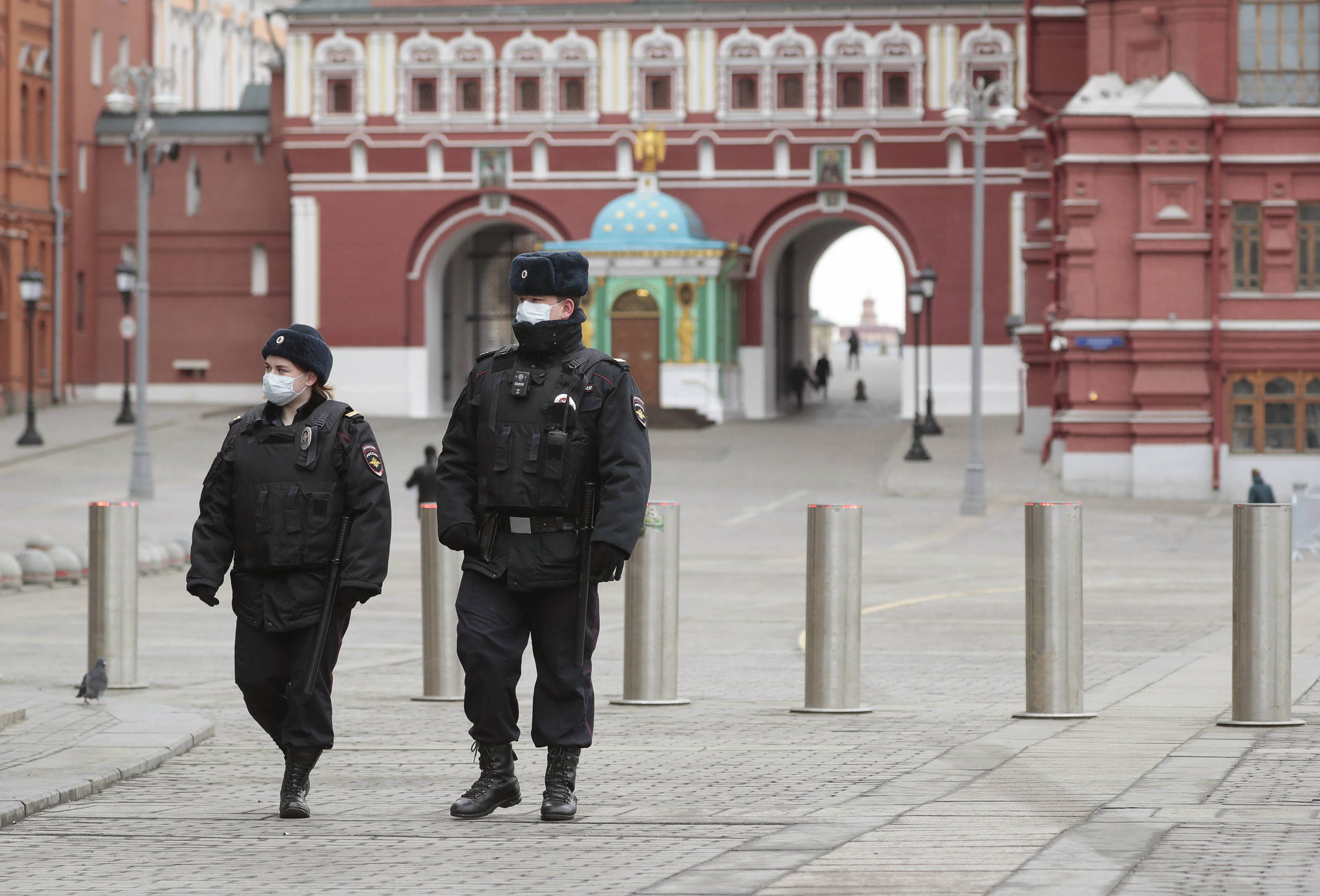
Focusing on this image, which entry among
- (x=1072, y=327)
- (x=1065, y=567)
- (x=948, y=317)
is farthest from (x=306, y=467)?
(x=948, y=317)

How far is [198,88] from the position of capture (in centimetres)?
7506

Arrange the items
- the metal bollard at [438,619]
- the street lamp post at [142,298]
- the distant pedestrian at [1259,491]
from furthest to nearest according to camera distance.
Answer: the street lamp post at [142,298], the distant pedestrian at [1259,491], the metal bollard at [438,619]

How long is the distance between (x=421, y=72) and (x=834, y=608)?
44922mm

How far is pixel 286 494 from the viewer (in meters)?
7.75

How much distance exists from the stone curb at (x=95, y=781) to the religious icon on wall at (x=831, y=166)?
43961mm

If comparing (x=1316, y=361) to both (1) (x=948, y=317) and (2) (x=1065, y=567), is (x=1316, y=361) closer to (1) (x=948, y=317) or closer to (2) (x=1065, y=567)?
(1) (x=948, y=317)

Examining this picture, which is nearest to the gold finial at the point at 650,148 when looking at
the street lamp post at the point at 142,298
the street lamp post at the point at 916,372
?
the street lamp post at the point at 916,372

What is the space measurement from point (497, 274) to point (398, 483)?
1942cm

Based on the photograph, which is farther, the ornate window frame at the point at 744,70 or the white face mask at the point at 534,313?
the ornate window frame at the point at 744,70

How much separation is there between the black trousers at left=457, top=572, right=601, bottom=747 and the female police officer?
0.40m

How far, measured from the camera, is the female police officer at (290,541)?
772 cm

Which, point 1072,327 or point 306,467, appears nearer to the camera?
point 306,467

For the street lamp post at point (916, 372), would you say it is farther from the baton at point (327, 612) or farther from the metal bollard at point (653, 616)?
the baton at point (327, 612)

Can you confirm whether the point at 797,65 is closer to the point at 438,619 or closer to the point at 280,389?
the point at 438,619
